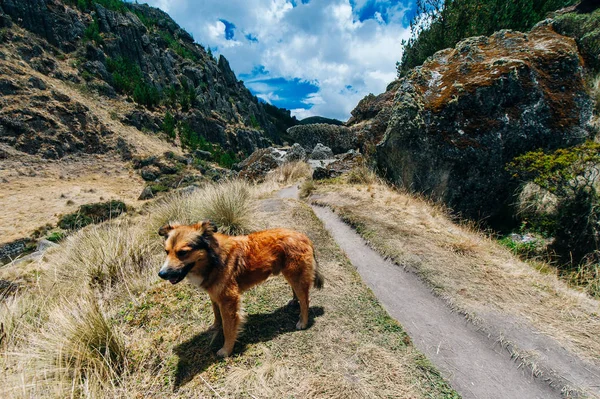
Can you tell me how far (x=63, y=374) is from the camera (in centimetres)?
246

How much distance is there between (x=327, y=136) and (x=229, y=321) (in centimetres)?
1808

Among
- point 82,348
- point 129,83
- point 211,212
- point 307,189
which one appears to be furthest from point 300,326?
point 129,83

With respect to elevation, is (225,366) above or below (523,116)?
below

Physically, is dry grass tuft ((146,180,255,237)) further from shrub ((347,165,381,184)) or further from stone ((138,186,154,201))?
stone ((138,186,154,201))

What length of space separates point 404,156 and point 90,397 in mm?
8536

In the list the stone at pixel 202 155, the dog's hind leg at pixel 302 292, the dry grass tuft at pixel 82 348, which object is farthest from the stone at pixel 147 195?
the dog's hind leg at pixel 302 292

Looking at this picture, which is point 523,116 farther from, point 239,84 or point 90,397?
point 239,84

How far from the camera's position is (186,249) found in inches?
97.7

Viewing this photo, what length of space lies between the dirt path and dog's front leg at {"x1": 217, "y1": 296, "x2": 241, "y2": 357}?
2.21m

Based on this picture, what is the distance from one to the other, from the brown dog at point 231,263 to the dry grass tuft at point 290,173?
9.69 m

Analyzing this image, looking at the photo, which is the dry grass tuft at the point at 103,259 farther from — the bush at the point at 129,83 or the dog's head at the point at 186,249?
the bush at the point at 129,83

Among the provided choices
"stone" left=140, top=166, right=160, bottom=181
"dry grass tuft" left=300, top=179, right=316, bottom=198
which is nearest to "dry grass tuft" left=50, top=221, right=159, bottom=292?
"dry grass tuft" left=300, top=179, right=316, bottom=198

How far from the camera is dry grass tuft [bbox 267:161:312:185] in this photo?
43.3ft

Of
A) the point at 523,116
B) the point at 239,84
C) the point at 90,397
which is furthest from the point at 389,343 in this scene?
the point at 239,84
